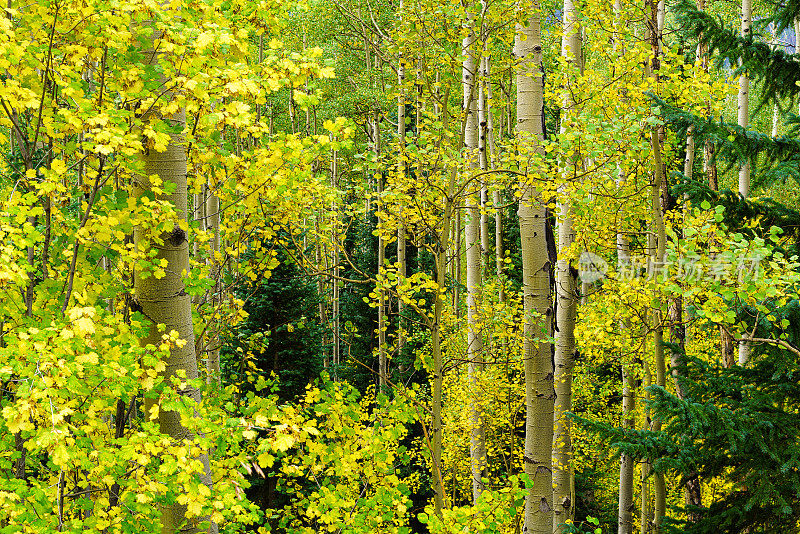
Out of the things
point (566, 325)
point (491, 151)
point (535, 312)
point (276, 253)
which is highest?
point (491, 151)

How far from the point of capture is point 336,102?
51.1 ft

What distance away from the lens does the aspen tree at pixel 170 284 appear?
2.66 meters

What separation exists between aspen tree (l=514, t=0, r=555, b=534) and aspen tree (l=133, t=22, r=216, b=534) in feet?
7.62

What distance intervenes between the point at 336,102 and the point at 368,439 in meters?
12.8

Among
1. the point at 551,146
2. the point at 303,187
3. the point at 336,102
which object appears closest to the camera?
the point at 303,187

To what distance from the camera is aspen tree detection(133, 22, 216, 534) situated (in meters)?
2.66

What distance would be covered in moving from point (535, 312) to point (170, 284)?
8.42 ft

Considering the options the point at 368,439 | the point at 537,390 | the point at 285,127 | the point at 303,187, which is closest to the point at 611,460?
the point at 537,390

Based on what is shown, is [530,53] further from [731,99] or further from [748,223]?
[731,99]

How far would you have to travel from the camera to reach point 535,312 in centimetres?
426
